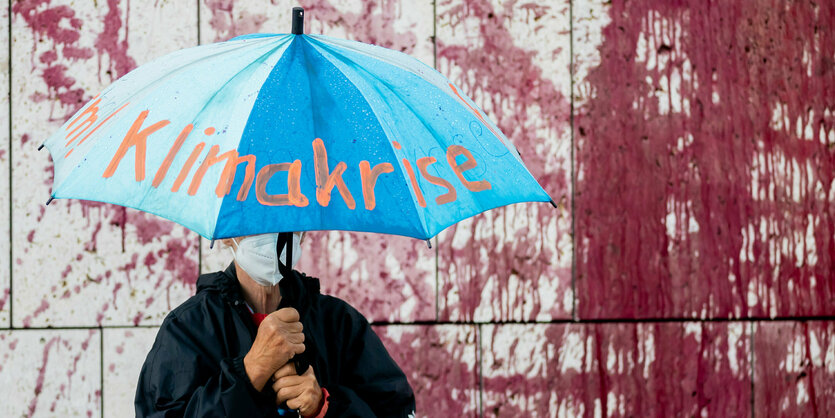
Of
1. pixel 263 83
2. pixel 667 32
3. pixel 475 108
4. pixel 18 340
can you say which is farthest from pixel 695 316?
pixel 18 340

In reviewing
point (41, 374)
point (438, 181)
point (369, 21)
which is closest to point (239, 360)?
point (438, 181)

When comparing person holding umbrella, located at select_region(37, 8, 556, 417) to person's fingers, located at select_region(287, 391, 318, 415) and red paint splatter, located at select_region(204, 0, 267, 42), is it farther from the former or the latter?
red paint splatter, located at select_region(204, 0, 267, 42)

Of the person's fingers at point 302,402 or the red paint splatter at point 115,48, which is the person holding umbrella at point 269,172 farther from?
the red paint splatter at point 115,48

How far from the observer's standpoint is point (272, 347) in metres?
1.92

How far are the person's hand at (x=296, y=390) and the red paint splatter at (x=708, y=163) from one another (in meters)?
2.06

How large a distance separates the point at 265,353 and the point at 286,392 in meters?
0.11

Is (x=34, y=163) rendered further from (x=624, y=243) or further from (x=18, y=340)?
(x=624, y=243)

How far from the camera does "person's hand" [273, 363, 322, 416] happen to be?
1938 millimetres

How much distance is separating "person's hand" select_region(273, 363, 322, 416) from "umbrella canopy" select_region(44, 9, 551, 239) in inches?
20.1

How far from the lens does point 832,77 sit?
3975mm

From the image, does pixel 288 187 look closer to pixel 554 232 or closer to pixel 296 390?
pixel 296 390

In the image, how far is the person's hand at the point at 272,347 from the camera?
6.31 ft

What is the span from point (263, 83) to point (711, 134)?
2.77m

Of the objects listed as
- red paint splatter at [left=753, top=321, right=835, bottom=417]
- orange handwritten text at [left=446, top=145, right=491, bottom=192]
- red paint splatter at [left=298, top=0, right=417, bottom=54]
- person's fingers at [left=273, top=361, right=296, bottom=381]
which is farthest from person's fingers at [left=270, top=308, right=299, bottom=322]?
red paint splatter at [left=753, top=321, right=835, bottom=417]
